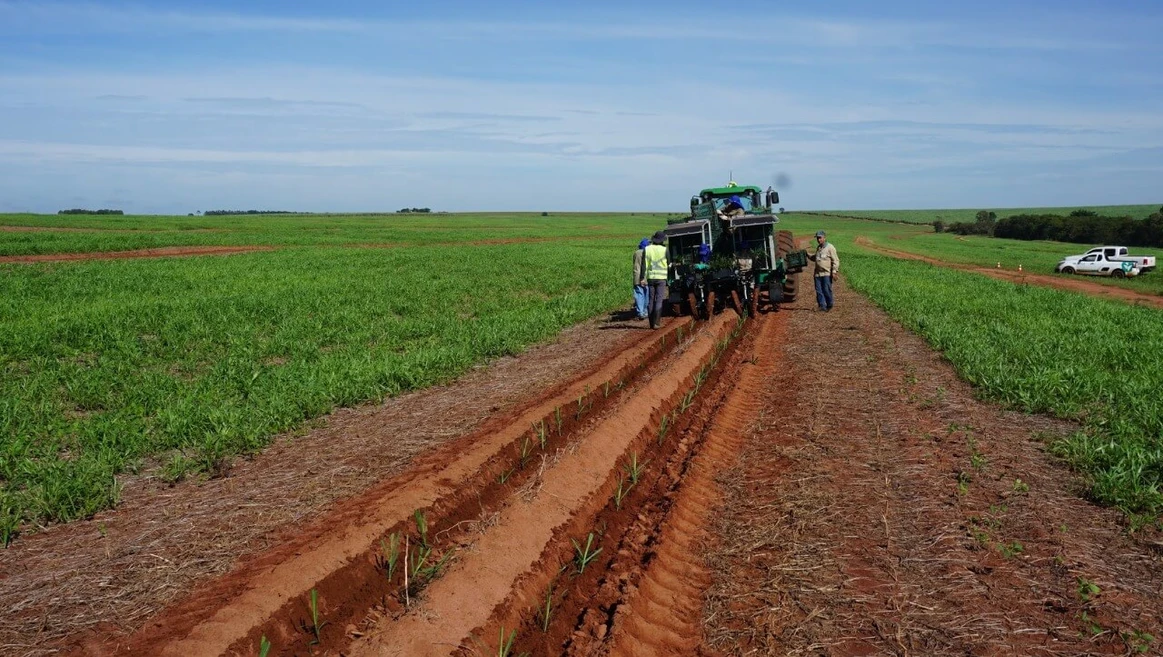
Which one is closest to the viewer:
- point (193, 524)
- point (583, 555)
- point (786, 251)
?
point (583, 555)

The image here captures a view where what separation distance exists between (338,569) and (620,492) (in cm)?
220

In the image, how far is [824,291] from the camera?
57.7 feet

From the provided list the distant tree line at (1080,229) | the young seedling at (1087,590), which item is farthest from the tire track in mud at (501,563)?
the distant tree line at (1080,229)

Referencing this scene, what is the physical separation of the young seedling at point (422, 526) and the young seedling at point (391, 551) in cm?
15

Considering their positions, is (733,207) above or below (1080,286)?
above

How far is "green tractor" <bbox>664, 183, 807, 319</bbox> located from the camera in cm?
1672

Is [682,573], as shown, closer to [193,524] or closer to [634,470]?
[634,470]

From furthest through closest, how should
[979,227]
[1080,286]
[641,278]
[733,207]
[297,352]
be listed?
[979,227]
[1080,286]
[733,207]
[641,278]
[297,352]

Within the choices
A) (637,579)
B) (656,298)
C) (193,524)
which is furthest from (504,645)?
(656,298)

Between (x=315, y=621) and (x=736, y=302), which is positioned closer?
(x=315, y=621)

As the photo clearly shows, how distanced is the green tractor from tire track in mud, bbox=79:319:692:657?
966cm

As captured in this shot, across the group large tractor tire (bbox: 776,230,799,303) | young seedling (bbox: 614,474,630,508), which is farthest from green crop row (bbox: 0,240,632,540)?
large tractor tire (bbox: 776,230,799,303)

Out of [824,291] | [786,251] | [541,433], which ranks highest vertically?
[786,251]

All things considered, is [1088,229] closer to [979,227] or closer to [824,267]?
[979,227]
